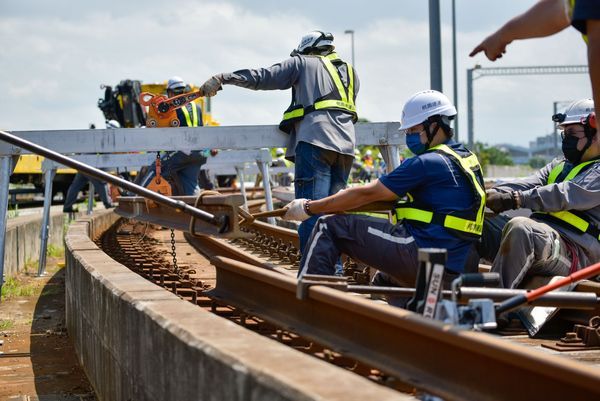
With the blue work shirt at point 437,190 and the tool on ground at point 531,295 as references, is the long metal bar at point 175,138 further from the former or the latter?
the tool on ground at point 531,295

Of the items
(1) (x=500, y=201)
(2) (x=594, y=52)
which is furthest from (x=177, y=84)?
(2) (x=594, y=52)

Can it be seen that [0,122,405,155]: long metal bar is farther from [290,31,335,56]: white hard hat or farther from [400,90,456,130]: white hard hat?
[400,90,456,130]: white hard hat

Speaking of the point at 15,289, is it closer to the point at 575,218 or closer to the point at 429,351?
the point at 575,218

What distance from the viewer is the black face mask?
23.2 ft

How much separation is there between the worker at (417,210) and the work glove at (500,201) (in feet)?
2.30

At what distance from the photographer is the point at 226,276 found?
6613 mm

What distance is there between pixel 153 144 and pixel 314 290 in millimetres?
4992

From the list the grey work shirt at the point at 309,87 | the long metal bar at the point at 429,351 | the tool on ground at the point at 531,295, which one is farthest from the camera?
the grey work shirt at the point at 309,87

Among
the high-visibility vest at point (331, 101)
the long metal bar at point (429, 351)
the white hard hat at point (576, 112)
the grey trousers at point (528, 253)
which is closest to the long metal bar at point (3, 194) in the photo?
the high-visibility vest at point (331, 101)

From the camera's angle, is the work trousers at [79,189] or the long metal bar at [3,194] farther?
the work trousers at [79,189]

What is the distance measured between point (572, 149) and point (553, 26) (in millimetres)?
3340

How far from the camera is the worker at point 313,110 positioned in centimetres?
909

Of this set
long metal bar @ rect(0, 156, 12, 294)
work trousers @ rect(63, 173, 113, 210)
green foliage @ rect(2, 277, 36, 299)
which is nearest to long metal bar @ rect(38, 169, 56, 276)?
green foliage @ rect(2, 277, 36, 299)

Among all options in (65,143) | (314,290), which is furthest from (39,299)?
(314,290)
